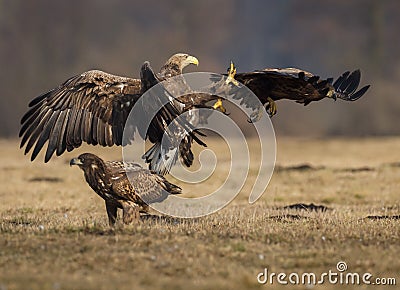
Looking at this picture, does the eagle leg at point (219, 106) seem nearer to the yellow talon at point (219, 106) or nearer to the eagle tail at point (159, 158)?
the yellow talon at point (219, 106)

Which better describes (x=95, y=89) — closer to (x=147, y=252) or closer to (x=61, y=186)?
(x=147, y=252)

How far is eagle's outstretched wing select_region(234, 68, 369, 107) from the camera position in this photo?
10312 millimetres

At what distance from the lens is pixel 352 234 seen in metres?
8.53

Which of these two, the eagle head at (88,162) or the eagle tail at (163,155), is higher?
the eagle tail at (163,155)

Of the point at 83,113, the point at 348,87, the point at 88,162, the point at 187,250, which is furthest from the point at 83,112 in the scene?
the point at 348,87

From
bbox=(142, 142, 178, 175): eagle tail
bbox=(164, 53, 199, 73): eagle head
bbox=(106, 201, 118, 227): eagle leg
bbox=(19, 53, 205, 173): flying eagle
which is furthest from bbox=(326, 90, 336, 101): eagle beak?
bbox=(106, 201, 118, 227): eagle leg

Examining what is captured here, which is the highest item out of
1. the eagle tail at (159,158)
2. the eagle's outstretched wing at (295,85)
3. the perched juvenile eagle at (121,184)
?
the eagle's outstretched wing at (295,85)

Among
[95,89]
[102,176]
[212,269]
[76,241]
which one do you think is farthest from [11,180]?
[212,269]

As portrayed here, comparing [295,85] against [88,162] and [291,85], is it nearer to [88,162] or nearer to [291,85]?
[291,85]

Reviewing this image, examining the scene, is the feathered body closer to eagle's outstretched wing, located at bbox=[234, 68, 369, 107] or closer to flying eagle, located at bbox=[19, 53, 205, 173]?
eagle's outstretched wing, located at bbox=[234, 68, 369, 107]

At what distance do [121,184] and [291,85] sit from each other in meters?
3.10

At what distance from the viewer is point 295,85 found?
10.7m

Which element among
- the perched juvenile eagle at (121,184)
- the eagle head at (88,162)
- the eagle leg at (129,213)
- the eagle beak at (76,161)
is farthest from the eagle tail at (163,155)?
the eagle beak at (76,161)

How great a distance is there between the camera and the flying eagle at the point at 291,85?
33.9 feet
